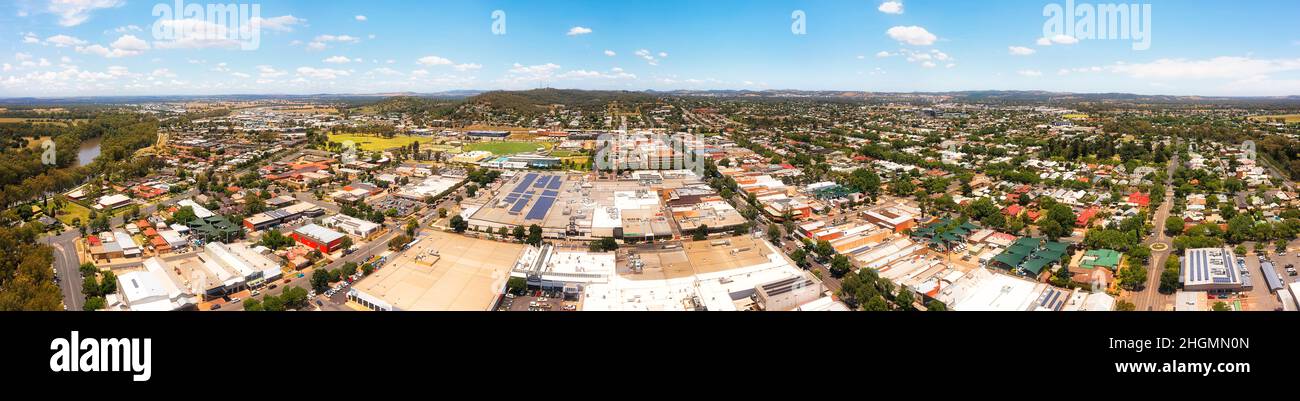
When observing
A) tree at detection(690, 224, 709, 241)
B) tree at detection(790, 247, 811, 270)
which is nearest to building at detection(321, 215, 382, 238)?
tree at detection(690, 224, 709, 241)

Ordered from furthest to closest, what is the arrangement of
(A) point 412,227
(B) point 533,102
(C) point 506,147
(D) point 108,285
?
1. (B) point 533,102
2. (C) point 506,147
3. (A) point 412,227
4. (D) point 108,285

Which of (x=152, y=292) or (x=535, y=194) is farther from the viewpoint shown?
(x=535, y=194)

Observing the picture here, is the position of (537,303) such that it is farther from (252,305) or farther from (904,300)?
(904,300)

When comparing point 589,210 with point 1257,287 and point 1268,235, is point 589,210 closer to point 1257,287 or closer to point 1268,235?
point 1257,287

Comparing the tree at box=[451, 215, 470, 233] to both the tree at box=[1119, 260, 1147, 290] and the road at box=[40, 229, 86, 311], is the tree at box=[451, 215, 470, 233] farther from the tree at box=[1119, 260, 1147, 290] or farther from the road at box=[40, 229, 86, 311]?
the tree at box=[1119, 260, 1147, 290]

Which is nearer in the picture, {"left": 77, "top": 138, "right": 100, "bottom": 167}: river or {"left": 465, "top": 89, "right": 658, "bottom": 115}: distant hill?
{"left": 77, "top": 138, "right": 100, "bottom": 167}: river

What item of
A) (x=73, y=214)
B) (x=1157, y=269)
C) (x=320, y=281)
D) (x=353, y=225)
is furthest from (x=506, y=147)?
(x=1157, y=269)
